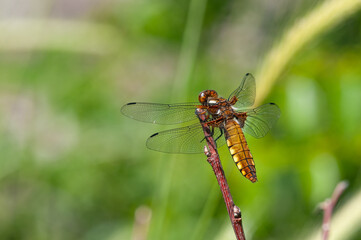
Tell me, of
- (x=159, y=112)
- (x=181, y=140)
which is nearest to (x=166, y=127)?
(x=159, y=112)

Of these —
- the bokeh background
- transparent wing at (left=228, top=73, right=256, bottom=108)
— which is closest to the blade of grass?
the bokeh background

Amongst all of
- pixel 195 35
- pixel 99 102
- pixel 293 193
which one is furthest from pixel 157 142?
pixel 99 102

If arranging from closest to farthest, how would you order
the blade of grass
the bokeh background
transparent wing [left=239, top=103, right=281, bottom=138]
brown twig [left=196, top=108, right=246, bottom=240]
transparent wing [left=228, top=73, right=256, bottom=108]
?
brown twig [left=196, top=108, right=246, bottom=240], the blade of grass, the bokeh background, transparent wing [left=239, top=103, right=281, bottom=138], transparent wing [left=228, top=73, right=256, bottom=108]

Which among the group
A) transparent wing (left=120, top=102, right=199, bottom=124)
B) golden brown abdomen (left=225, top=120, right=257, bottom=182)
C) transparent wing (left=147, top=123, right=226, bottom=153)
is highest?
transparent wing (left=120, top=102, right=199, bottom=124)

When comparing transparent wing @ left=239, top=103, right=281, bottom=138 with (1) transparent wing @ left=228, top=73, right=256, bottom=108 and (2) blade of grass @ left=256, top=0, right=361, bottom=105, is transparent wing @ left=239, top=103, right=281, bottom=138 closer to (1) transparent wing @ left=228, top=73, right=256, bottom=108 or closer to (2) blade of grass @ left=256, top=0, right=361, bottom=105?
(1) transparent wing @ left=228, top=73, right=256, bottom=108

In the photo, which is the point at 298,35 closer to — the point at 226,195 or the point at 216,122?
the point at 216,122

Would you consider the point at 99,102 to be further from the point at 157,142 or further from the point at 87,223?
the point at 157,142
